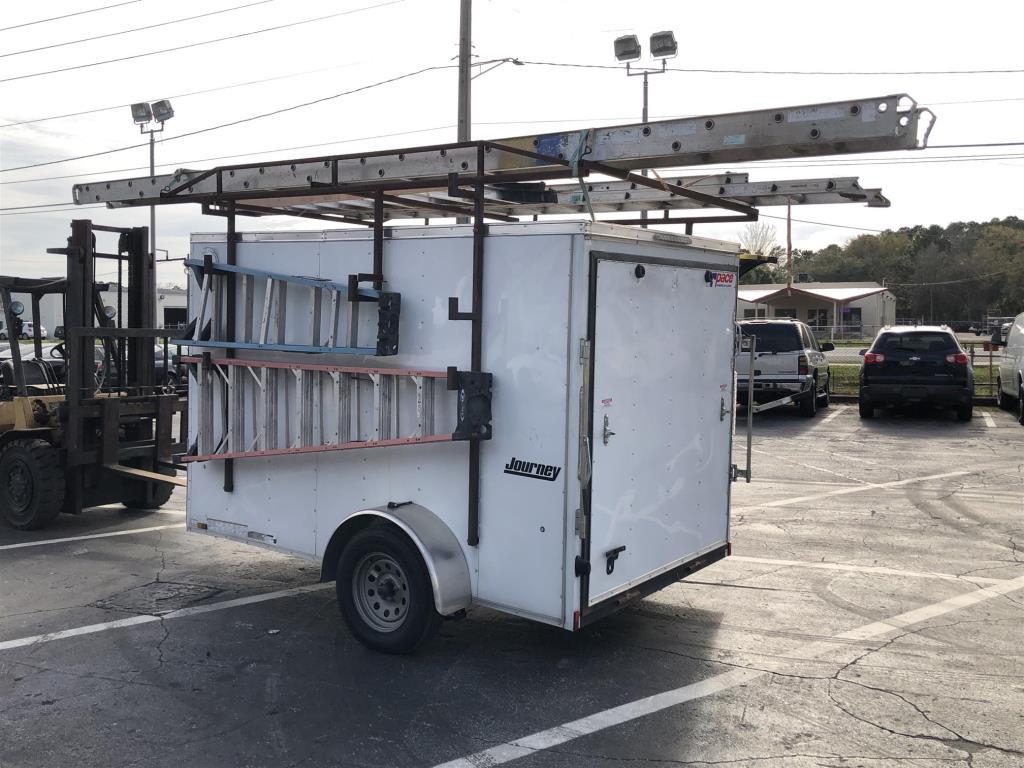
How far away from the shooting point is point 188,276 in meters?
6.86

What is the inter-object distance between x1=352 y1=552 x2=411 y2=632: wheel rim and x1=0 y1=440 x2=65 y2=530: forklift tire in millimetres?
4441

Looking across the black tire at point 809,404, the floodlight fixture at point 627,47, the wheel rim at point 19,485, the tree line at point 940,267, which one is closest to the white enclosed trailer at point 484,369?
the wheel rim at point 19,485

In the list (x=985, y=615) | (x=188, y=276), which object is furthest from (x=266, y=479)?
(x=985, y=615)

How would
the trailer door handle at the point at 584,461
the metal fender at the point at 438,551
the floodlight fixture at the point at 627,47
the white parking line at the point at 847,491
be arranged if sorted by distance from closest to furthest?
1. the trailer door handle at the point at 584,461
2. the metal fender at the point at 438,551
3. the white parking line at the point at 847,491
4. the floodlight fixture at the point at 627,47

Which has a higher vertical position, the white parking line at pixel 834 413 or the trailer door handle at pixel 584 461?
the trailer door handle at pixel 584 461

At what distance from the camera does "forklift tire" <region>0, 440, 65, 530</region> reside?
882 centimetres

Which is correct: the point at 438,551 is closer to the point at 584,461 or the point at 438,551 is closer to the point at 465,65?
the point at 584,461

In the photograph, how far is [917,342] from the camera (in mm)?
17516

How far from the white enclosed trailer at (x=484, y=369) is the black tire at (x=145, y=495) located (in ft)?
10.1

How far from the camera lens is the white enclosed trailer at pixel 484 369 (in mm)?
5133

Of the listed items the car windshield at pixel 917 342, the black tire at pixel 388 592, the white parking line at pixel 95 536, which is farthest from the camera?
the car windshield at pixel 917 342

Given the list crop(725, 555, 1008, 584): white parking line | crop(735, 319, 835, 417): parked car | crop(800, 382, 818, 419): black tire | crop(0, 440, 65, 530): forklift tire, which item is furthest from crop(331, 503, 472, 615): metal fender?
crop(800, 382, 818, 419): black tire

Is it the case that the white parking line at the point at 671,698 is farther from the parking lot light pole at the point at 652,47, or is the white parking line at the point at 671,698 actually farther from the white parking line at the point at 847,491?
the parking lot light pole at the point at 652,47

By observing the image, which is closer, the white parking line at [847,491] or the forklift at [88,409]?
the forklift at [88,409]
